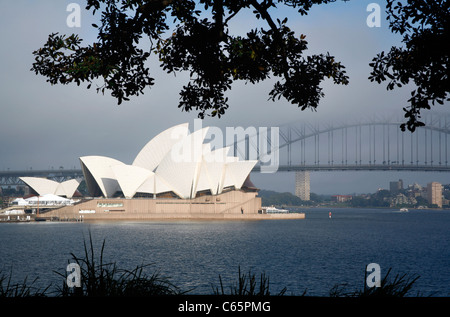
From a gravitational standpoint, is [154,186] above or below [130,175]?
below

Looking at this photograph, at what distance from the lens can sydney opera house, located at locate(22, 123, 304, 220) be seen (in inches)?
3086

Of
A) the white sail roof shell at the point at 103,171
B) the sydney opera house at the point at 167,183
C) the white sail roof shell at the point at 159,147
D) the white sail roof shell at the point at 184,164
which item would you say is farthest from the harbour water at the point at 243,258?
the white sail roof shell at the point at 103,171

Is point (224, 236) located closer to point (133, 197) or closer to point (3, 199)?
point (133, 197)

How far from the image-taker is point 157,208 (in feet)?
272

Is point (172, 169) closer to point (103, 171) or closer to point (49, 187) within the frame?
point (103, 171)

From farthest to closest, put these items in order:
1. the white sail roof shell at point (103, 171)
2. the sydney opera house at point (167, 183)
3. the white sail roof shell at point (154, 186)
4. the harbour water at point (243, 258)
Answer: the white sail roof shell at point (103, 171)
the white sail roof shell at point (154, 186)
the sydney opera house at point (167, 183)
the harbour water at point (243, 258)

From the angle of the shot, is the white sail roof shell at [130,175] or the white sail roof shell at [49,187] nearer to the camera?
the white sail roof shell at [130,175]

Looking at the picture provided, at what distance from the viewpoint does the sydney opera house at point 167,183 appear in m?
78.4

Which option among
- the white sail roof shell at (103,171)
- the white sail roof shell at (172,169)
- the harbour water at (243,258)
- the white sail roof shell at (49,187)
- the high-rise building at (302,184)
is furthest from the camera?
the high-rise building at (302,184)

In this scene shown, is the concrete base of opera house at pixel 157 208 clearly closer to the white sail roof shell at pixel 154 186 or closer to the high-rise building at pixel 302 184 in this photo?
the white sail roof shell at pixel 154 186

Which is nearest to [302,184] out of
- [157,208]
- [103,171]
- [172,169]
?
[157,208]

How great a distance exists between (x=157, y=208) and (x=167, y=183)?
456cm

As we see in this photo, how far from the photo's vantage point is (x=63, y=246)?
139 feet

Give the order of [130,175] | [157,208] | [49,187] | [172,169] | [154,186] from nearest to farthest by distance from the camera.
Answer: [172,169], [130,175], [154,186], [157,208], [49,187]
